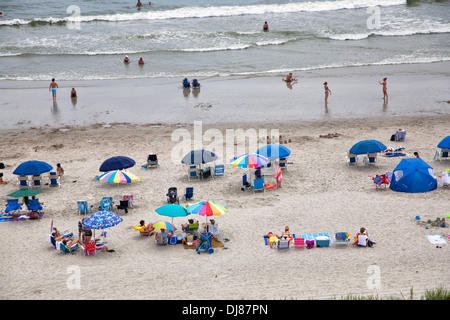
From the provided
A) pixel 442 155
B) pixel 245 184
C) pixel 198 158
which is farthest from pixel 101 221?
pixel 442 155

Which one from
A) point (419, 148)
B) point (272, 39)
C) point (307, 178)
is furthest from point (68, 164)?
point (272, 39)

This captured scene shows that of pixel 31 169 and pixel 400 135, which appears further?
pixel 400 135

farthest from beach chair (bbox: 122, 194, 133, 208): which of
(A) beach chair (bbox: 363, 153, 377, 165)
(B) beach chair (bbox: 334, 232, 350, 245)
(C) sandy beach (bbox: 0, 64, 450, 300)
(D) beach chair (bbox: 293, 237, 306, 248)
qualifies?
(A) beach chair (bbox: 363, 153, 377, 165)

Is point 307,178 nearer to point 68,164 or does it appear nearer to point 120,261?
point 120,261

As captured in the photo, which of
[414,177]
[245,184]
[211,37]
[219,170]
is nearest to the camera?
[414,177]

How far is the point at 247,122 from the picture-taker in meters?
23.3

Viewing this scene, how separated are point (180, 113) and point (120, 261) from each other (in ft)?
44.9

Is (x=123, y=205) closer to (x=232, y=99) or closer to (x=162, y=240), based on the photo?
(x=162, y=240)

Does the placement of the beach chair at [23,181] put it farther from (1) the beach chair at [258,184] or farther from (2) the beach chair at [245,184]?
(1) the beach chair at [258,184]

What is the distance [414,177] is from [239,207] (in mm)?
5279

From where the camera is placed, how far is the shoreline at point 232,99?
2417cm

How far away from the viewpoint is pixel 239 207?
15.1m

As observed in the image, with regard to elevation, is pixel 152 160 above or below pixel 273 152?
below

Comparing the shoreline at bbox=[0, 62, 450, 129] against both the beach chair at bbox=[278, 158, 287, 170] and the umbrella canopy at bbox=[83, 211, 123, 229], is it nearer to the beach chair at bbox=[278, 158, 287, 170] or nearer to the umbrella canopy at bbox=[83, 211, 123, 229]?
the beach chair at bbox=[278, 158, 287, 170]
